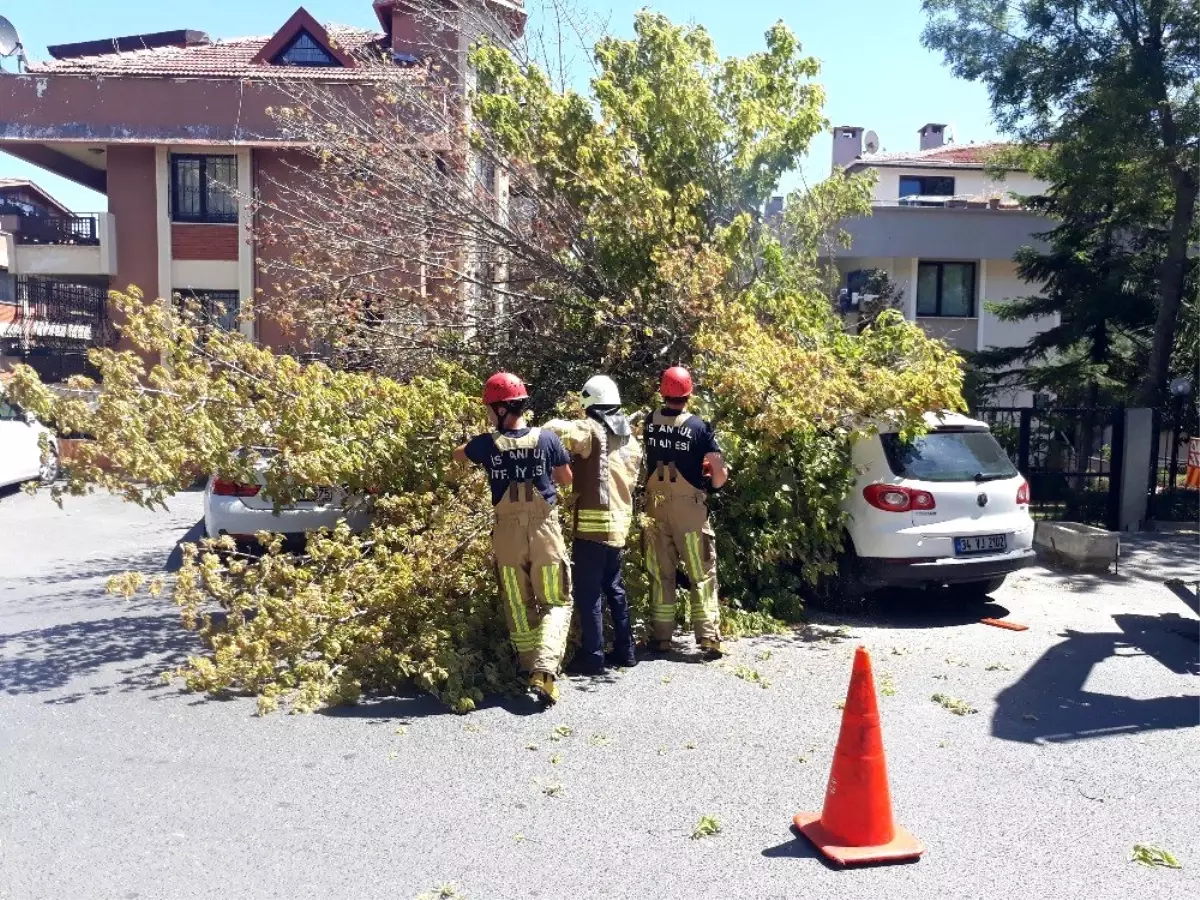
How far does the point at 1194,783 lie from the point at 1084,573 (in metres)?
5.80

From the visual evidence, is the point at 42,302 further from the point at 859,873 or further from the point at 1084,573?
the point at 859,873

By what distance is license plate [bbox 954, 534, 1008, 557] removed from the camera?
7.93m

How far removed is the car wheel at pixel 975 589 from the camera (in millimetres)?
8953

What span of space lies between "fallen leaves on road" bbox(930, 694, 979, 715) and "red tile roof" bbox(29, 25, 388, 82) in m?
15.1

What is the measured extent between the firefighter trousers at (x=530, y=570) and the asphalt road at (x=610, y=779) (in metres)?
0.40

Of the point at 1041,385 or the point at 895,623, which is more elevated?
the point at 1041,385

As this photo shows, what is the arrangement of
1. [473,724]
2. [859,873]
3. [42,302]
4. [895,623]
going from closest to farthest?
→ [859,873]
[473,724]
[895,623]
[42,302]

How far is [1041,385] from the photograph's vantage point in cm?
1853

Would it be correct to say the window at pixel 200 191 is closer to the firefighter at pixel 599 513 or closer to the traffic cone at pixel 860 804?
the firefighter at pixel 599 513

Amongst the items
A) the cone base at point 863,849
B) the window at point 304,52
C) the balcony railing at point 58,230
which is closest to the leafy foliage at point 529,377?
the cone base at point 863,849

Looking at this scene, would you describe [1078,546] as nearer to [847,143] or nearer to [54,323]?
[54,323]

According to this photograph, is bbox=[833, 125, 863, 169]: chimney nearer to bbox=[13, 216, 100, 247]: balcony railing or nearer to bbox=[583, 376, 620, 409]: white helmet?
bbox=[13, 216, 100, 247]: balcony railing

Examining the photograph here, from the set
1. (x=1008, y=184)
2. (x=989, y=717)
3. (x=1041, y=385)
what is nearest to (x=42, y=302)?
(x=1041, y=385)

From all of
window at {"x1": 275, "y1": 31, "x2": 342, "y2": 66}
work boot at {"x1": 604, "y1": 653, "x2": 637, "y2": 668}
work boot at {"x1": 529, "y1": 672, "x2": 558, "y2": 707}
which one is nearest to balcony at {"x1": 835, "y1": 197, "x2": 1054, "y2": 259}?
window at {"x1": 275, "y1": 31, "x2": 342, "y2": 66}
